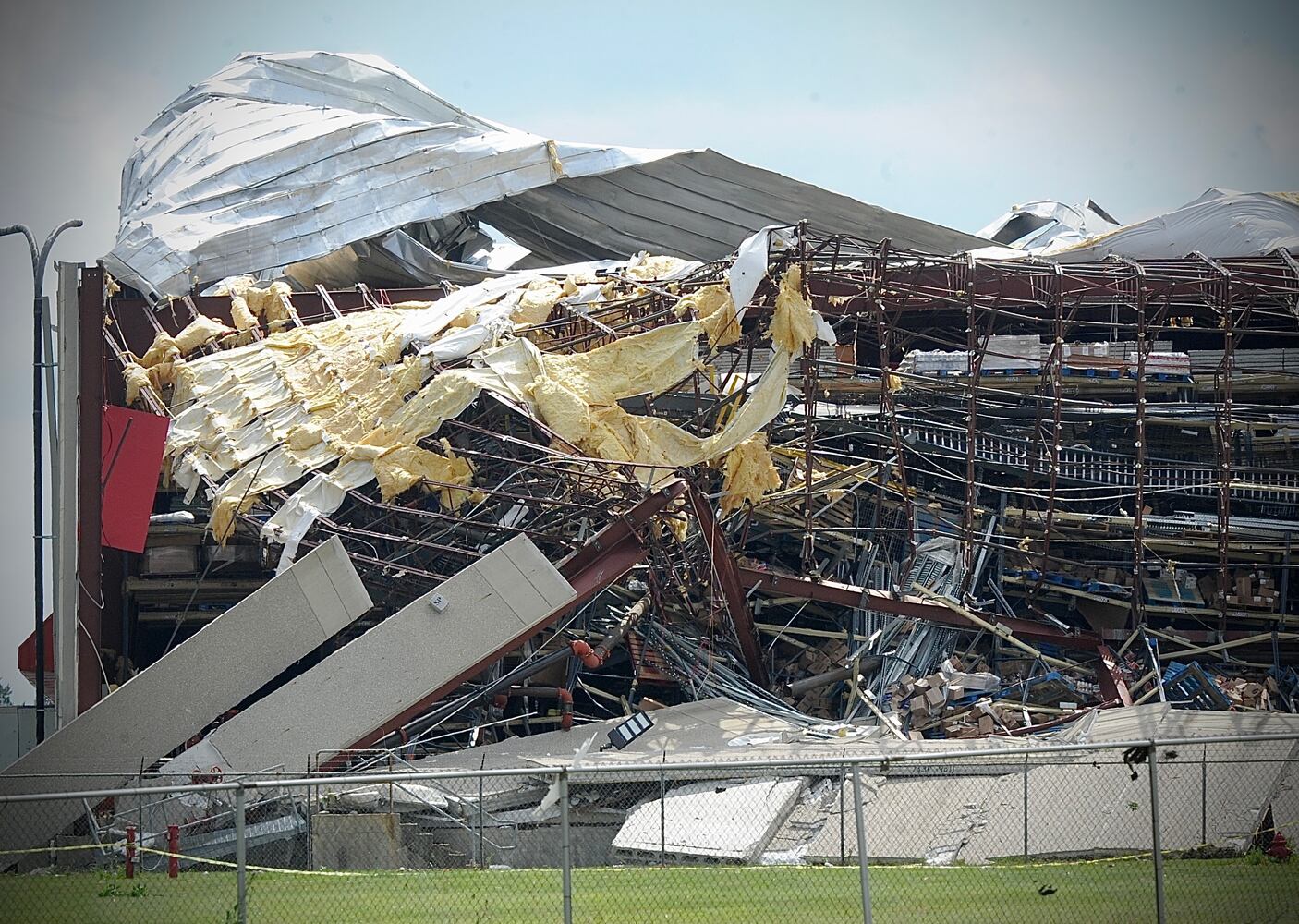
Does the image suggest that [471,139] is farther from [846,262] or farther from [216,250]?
[846,262]

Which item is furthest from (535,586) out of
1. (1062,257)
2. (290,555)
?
(1062,257)

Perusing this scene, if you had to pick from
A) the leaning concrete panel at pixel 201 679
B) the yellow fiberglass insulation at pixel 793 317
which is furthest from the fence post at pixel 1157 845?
the leaning concrete panel at pixel 201 679

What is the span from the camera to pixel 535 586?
19391 mm

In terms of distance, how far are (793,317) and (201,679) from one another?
8.96 m

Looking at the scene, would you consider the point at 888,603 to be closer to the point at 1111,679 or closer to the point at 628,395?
the point at 1111,679

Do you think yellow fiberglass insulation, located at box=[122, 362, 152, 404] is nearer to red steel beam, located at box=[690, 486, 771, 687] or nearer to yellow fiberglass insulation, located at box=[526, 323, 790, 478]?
yellow fiberglass insulation, located at box=[526, 323, 790, 478]

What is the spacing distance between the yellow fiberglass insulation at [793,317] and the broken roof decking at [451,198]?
11.9 metres

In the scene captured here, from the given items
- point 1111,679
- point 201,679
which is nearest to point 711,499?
point 1111,679

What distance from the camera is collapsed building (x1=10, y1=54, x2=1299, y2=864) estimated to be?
1973 cm

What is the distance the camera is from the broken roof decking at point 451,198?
31.8 meters

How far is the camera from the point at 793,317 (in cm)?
2008

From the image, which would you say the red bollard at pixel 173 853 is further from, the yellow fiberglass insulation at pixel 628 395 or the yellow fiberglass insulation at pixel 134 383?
the yellow fiberglass insulation at pixel 134 383

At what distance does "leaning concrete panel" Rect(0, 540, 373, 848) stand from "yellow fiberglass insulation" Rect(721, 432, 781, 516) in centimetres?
557

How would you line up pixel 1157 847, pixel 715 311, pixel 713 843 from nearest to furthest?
pixel 1157 847
pixel 713 843
pixel 715 311
